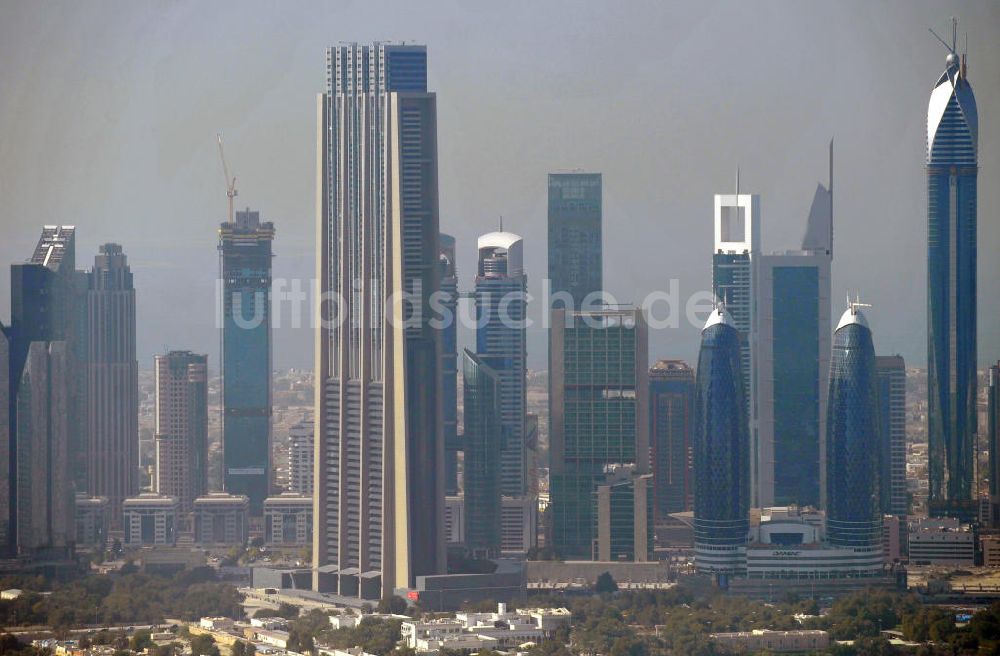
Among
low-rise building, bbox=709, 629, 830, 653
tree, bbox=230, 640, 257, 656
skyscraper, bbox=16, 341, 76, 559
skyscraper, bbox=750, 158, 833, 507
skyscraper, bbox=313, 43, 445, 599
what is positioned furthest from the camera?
skyscraper, bbox=750, 158, 833, 507

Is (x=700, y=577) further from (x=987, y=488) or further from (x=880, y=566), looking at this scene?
(x=987, y=488)

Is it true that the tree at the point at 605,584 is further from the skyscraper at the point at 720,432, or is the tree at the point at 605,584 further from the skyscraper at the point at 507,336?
the skyscraper at the point at 507,336

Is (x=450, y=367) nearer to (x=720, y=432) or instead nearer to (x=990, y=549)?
(x=720, y=432)

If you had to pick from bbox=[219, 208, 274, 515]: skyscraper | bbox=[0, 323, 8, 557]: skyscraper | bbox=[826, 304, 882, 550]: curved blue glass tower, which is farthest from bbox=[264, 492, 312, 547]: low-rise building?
bbox=[826, 304, 882, 550]: curved blue glass tower

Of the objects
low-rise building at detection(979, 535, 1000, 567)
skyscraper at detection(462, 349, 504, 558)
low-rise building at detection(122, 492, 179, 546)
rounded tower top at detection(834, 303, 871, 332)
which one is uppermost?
rounded tower top at detection(834, 303, 871, 332)

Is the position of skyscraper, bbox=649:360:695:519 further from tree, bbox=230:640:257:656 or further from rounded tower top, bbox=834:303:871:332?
tree, bbox=230:640:257:656
